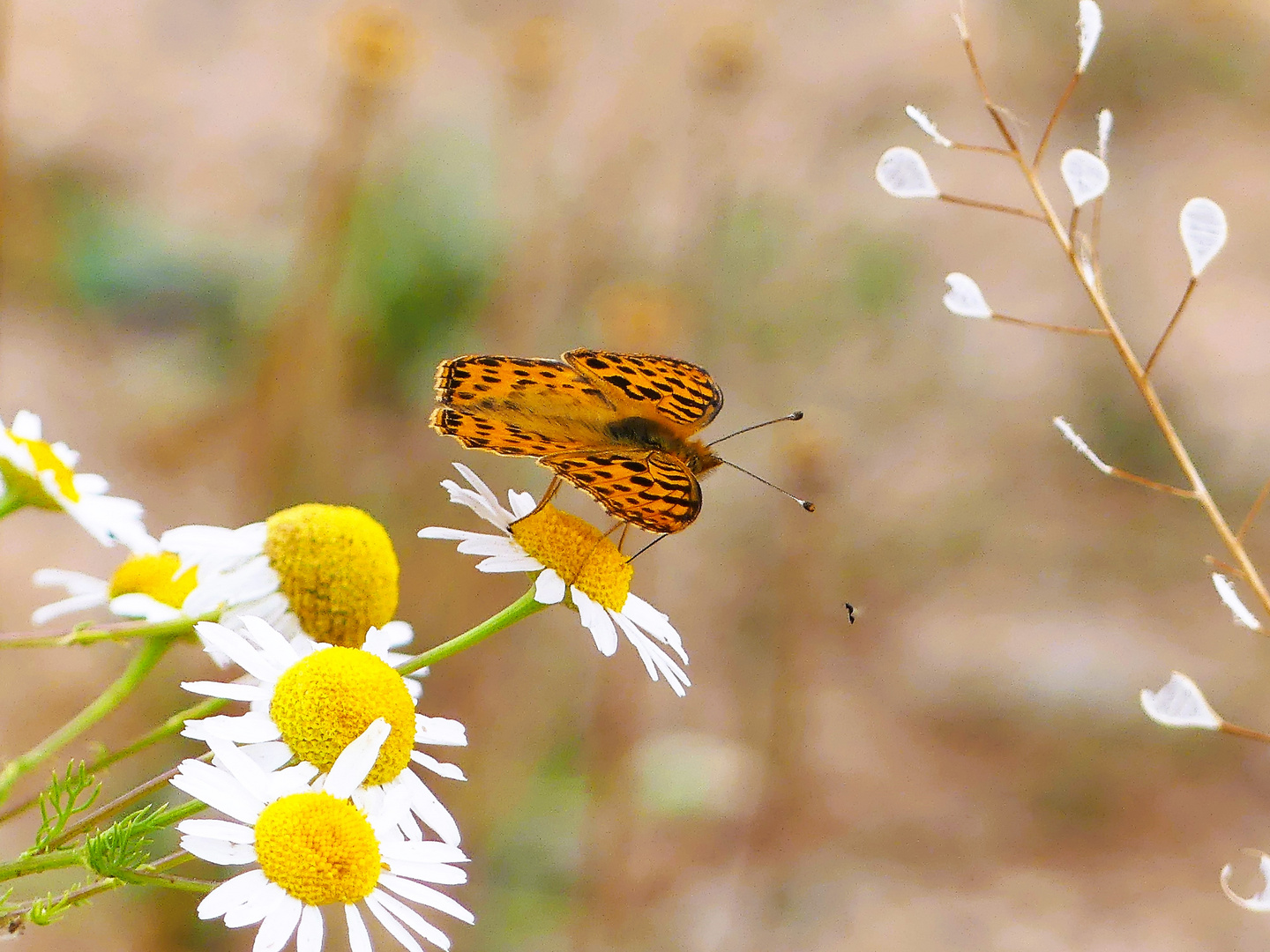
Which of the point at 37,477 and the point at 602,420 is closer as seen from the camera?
the point at 37,477

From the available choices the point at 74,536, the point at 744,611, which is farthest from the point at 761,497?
the point at 74,536

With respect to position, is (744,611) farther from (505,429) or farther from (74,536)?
(505,429)

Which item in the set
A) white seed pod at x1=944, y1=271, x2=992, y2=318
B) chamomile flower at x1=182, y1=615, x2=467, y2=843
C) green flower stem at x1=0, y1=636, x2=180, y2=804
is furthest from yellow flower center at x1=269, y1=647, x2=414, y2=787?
white seed pod at x1=944, y1=271, x2=992, y2=318

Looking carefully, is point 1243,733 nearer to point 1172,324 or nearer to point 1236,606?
point 1236,606

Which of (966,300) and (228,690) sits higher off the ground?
(966,300)

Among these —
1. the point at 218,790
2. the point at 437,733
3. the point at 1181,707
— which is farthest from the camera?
the point at 437,733

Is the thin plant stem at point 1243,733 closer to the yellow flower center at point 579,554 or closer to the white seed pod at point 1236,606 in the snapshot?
the white seed pod at point 1236,606

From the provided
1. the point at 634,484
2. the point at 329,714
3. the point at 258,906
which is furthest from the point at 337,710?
the point at 634,484

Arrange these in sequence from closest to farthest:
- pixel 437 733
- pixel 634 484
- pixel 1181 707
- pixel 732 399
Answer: pixel 1181 707 < pixel 437 733 < pixel 634 484 < pixel 732 399

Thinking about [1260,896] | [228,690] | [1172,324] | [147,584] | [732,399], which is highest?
[1172,324]
